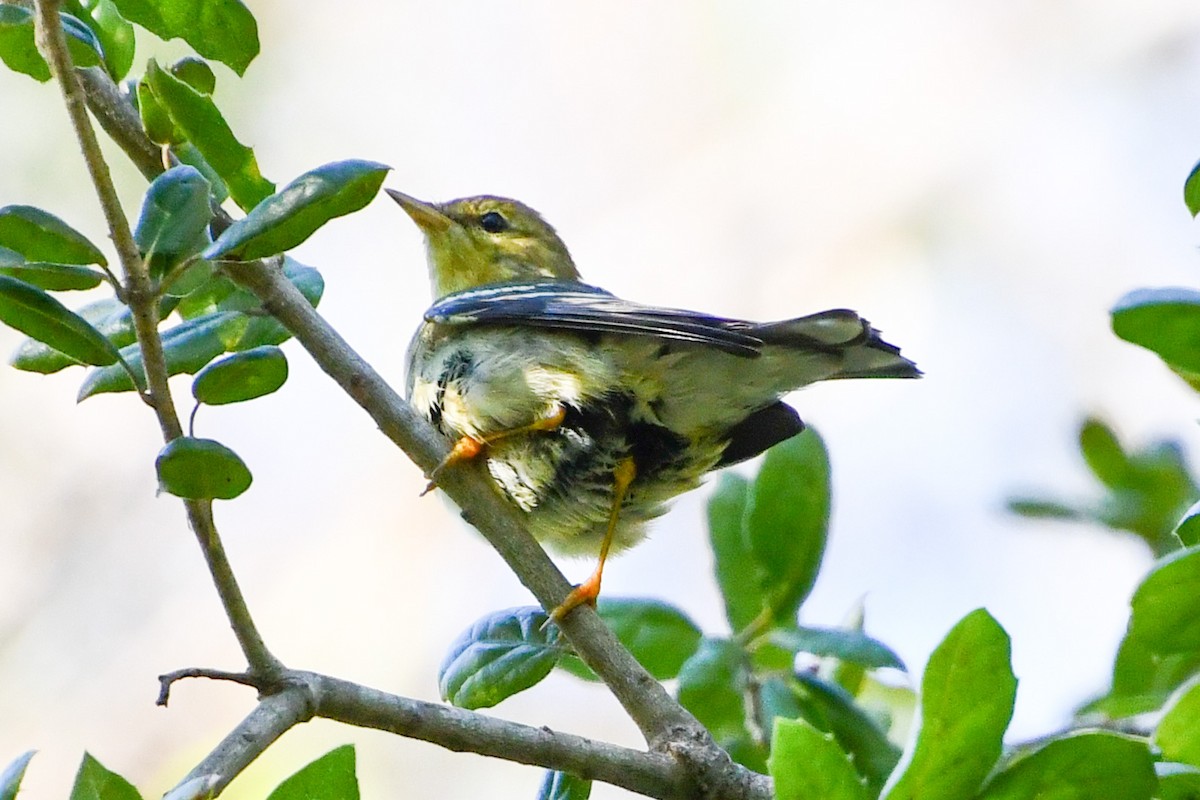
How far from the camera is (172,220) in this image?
1955 mm

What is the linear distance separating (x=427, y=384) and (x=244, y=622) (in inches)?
77.3

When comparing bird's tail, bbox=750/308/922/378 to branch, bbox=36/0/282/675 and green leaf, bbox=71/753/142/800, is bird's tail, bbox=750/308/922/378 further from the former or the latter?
green leaf, bbox=71/753/142/800

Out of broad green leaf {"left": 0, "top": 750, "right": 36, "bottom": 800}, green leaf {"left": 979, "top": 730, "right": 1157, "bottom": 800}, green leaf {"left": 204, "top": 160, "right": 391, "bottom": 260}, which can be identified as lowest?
green leaf {"left": 979, "top": 730, "right": 1157, "bottom": 800}

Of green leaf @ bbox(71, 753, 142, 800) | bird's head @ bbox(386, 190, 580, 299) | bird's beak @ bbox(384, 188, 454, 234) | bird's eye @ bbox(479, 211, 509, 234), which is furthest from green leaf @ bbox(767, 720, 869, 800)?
bird's eye @ bbox(479, 211, 509, 234)

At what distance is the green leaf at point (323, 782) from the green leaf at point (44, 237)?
0.81 m

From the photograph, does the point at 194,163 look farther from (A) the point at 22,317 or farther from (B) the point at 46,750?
(B) the point at 46,750

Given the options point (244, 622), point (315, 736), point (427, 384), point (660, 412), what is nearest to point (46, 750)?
point (315, 736)

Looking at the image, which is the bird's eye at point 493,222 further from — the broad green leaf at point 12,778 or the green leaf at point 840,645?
the broad green leaf at point 12,778

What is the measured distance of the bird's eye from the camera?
5.41m

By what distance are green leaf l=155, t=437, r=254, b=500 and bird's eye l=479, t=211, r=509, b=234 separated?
357 cm

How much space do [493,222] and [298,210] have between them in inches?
138

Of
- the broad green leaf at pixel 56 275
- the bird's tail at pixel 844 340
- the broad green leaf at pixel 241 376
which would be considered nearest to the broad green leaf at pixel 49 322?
the broad green leaf at pixel 56 275

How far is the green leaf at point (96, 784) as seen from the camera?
1.71 metres

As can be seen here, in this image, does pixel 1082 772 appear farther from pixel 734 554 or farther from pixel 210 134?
pixel 734 554
